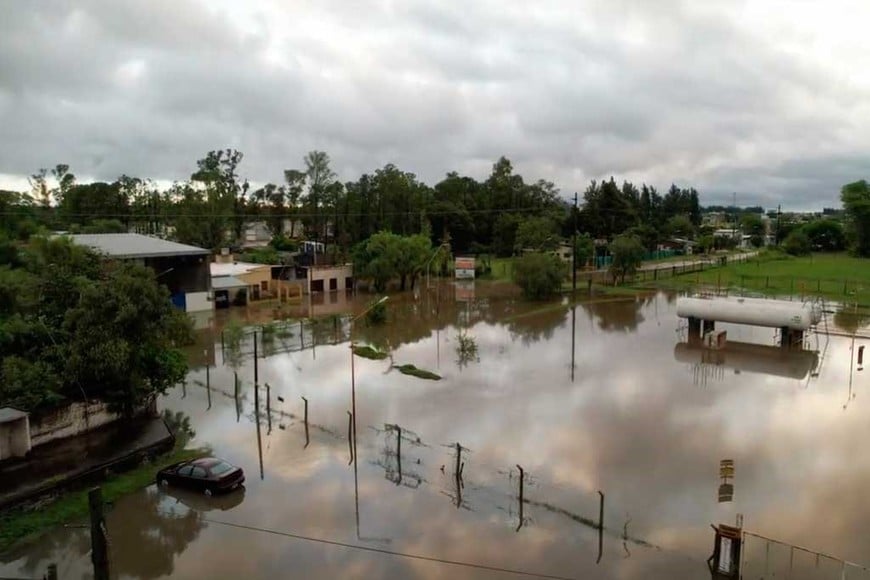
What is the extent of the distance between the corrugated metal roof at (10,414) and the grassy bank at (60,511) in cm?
237

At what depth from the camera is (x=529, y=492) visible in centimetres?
1360

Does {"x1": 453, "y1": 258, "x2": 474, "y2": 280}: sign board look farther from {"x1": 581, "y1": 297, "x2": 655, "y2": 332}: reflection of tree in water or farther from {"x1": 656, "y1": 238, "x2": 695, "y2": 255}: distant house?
{"x1": 656, "y1": 238, "x2": 695, "y2": 255}: distant house

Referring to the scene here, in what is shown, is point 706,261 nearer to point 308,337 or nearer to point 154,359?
point 308,337

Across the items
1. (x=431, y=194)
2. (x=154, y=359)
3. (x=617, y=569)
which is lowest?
(x=617, y=569)

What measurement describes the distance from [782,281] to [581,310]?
20337 mm

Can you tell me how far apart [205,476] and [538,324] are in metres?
22.7

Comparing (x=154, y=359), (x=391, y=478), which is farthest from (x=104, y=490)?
(x=391, y=478)

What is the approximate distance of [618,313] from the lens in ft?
120

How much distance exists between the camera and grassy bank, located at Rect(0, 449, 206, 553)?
1200 cm

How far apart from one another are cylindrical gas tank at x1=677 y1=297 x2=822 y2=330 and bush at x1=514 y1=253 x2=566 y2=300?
42.4 feet

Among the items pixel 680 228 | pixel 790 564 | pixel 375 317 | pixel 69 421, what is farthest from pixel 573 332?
pixel 680 228

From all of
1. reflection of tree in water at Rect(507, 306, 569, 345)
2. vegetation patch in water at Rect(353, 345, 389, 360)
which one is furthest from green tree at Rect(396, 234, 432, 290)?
vegetation patch in water at Rect(353, 345, 389, 360)

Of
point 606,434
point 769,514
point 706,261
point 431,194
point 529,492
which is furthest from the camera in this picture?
point 431,194

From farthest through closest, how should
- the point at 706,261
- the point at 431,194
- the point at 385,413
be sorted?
1. the point at 431,194
2. the point at 706,261
3. the point at 385,413
